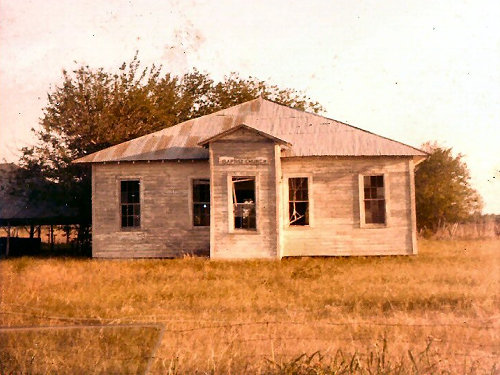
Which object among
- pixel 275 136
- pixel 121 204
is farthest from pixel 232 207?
pixel 121 204

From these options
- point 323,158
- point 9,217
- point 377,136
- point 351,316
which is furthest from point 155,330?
point 9,217

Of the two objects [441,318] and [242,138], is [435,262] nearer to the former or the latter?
[242,138]

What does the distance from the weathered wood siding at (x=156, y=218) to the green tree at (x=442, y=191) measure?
51.8ft

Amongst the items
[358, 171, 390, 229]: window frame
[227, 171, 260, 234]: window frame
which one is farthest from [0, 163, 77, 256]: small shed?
[358, 171, 390, 229]: window frame

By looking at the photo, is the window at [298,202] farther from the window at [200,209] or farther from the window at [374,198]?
the window at [200,209]

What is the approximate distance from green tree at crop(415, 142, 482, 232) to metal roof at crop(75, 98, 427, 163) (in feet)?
39.0

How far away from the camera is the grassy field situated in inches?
211

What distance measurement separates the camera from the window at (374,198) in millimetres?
17734

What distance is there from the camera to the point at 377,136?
59.6ft

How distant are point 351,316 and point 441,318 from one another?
1.30 m

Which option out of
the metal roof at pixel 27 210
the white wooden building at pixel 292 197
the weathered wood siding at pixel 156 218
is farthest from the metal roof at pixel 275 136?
the metal roof at pixel 27 210

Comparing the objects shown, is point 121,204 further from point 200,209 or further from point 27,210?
point 27,210

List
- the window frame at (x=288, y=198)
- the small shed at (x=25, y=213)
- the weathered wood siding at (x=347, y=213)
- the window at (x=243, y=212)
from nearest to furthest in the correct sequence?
the window at (x=243, y=212) < the weathered wood siding at (x=347, y=213) < the window frame at (x=288, y=198) < the small shed at (x=25, y=213)

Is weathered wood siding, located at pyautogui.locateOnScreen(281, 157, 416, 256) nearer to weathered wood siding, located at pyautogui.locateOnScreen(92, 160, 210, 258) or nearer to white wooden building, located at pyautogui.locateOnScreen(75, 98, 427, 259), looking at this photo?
white wooden building, located at pyautogui.locateOnScreen(75, 98, 427, 259)
